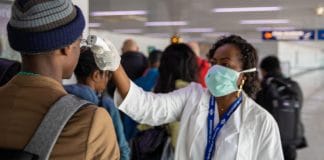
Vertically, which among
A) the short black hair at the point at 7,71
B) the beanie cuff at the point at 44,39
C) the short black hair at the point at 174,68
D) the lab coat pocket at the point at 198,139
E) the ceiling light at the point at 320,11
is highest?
the ceiling light at the point at 320,11

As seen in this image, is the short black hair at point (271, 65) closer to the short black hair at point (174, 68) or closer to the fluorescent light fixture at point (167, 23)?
the short black hair at point (174, 68)

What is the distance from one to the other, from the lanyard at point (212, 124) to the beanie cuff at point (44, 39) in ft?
3.64

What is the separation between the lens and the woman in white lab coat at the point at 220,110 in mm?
2043

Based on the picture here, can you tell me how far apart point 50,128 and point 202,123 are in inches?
46.9

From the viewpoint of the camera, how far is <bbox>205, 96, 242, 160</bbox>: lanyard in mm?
2070

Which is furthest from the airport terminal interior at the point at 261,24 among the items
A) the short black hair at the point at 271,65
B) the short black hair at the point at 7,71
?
the short black hair at the point at 7,71

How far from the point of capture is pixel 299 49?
14.4 m

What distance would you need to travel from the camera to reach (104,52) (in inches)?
76.0

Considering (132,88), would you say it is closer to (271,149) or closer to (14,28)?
(271,149)

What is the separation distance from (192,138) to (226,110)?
0.70 ft

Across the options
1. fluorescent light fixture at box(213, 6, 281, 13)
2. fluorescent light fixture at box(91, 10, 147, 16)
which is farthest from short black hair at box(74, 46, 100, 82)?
fluorescent light fixture at box(91, 10, 147, 16)

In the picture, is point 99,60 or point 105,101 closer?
point 99,60

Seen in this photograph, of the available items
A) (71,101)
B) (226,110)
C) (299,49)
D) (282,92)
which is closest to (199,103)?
(226,110)

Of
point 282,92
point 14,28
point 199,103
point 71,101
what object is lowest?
point 282,92
